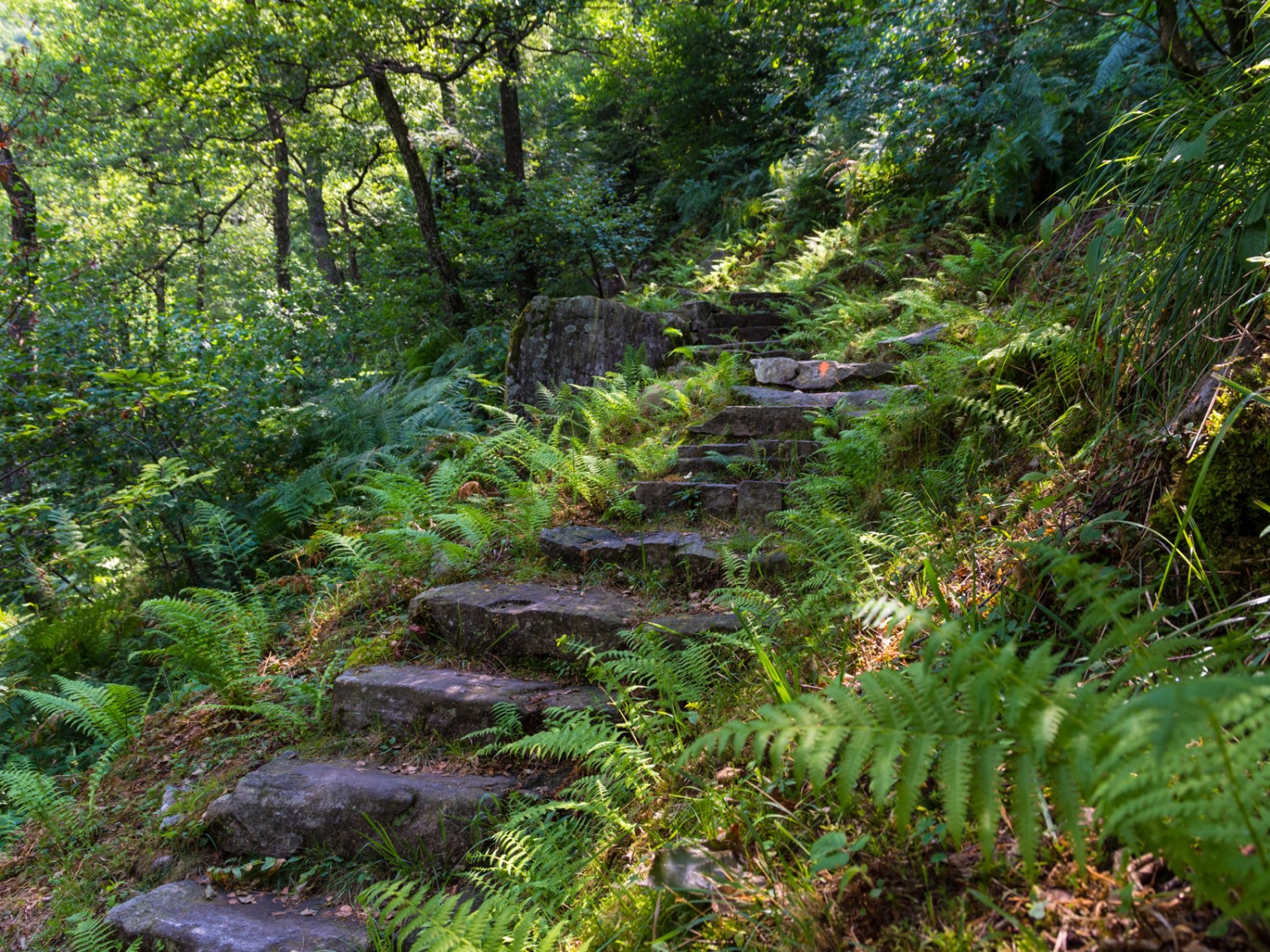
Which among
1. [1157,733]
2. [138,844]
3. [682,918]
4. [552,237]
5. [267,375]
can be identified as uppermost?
[552,237]

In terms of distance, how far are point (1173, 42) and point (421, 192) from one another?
26.9ft

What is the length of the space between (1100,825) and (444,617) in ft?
10.0

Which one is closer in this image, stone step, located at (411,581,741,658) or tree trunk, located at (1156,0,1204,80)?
tree trunk, located at (1156,0,1204,80)

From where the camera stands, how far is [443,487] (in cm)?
512

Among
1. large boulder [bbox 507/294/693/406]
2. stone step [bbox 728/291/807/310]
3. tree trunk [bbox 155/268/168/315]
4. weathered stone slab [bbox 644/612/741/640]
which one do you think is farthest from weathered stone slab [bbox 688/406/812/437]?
tree trunk [bbox 155/268/168/315]

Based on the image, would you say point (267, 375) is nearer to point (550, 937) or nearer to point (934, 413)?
point (934, 413)

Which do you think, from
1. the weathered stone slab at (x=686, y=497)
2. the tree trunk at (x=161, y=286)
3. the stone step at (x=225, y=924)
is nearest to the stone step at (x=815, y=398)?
the weathered stone slab at (x=686, y=497)

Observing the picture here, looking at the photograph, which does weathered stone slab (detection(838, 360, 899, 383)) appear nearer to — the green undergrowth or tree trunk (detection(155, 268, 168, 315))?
the green undergrowth

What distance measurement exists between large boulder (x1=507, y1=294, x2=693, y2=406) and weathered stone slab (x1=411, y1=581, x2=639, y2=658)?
374 cm

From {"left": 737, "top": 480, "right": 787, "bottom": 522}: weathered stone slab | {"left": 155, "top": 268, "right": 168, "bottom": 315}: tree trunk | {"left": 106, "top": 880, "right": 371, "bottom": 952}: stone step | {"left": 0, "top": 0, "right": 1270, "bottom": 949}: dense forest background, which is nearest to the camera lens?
{"left": 0, "top": 0, "right": 1270, "bottom": 949}: dense forest background

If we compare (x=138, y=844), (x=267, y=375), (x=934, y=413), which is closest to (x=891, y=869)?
(x=934, y=413)

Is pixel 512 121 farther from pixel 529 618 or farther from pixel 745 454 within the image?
pixel 529 618

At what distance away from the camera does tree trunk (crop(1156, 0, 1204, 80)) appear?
2658mm

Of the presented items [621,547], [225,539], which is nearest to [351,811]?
[621,547]
